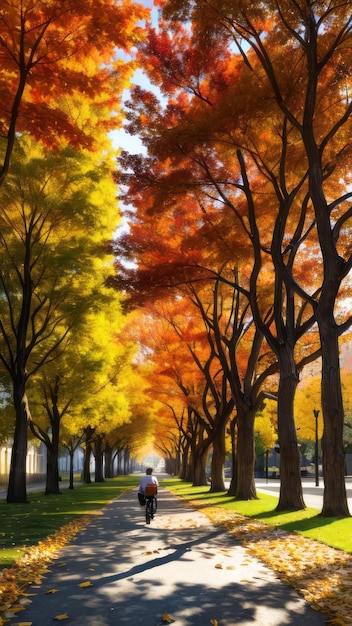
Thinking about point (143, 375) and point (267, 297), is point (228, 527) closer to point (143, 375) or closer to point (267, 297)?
point (267, 297)

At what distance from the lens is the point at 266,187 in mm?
17062

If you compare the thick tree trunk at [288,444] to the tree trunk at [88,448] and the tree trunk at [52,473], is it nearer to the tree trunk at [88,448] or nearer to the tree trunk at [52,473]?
the tree trunk at [52,473]

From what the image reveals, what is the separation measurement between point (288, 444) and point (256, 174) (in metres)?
7.49

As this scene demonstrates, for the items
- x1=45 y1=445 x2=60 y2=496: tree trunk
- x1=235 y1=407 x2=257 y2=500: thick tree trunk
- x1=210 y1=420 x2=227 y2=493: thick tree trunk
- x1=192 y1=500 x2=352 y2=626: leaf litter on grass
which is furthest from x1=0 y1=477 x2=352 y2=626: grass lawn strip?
x1=45 y1=445 x2=60 y2=496: tree trunk

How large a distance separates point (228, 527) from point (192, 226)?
9255 mm

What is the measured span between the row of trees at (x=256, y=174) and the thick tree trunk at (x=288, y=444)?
28 millimetres

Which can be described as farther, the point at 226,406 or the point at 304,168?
the point at 226,406

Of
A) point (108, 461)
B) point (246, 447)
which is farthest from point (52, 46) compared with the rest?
point (108, 461)

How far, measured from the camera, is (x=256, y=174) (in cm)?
1764

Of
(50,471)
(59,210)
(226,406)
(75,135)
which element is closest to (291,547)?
(75,135)

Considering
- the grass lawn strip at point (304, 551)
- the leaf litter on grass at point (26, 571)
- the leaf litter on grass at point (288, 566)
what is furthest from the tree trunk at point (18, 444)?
the leaf litter on grass at point (26, 571)

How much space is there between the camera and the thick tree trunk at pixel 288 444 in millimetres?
15836

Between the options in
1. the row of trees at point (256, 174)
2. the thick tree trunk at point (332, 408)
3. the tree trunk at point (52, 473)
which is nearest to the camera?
the row of trees at point (256, 174)

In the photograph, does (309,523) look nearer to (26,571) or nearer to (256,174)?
(26,571)
